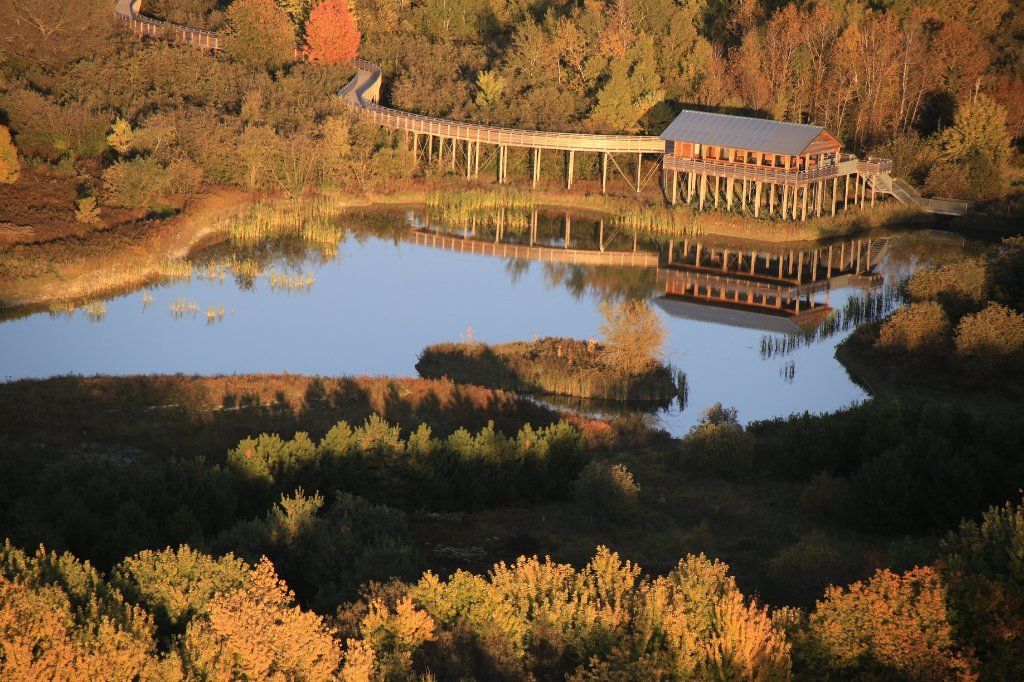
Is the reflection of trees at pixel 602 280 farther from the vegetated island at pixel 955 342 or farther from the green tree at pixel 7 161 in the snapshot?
the green tree at pixel 7 161

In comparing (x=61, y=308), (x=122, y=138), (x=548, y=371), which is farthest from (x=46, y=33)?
(x=548, y=371)

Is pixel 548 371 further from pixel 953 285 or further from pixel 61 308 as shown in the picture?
pixel 61 308

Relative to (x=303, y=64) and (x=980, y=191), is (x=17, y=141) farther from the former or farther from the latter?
(x=980, y=191)

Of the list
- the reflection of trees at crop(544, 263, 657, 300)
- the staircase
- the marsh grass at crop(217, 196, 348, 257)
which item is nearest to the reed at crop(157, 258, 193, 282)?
the marsh grass at crop(217, 196, 348, 257)

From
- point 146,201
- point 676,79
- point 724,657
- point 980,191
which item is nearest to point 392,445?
point 724,657

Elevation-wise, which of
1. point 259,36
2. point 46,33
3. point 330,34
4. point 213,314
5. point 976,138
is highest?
point 330,34

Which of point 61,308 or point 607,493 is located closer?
point 607,493
